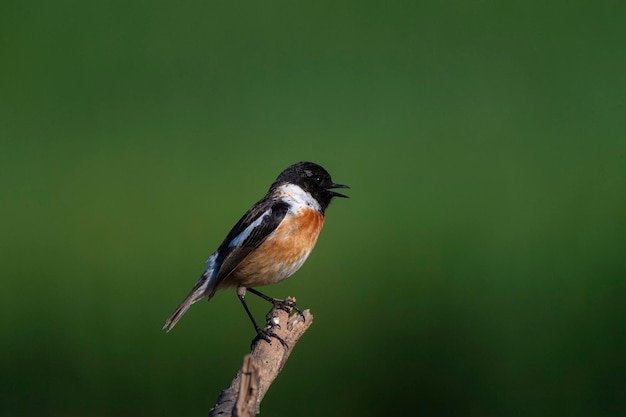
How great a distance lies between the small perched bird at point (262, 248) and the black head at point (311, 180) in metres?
0.08

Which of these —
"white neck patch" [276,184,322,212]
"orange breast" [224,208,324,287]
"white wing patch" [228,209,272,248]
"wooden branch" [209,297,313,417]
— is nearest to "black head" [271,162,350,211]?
"white neck patch" [276,184,322,212]

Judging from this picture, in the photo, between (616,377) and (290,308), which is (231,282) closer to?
(290,308)

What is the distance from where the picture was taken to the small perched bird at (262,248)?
365cm

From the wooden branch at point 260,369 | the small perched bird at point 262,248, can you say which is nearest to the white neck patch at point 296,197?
the small perched bird at point 262,248

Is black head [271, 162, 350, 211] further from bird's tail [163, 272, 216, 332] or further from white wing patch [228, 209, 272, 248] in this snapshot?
bird's tail [163, 272, 216, 332]

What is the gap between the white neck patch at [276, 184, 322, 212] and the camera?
386 centimetres

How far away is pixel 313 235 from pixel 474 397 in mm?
1465

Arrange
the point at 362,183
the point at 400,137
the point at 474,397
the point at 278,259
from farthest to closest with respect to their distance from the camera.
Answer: the point at 400,137, the point at 362,183, the point at 474,397, the point at 278,259

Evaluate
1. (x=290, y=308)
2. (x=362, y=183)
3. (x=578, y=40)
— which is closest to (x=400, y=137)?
(x=362, y=183)

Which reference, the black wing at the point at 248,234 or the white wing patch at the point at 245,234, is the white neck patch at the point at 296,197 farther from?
the white wing patch at the point at 245,234

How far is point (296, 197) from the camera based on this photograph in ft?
12.8

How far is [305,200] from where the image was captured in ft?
Answer: 12.9

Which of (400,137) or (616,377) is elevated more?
(400,137)

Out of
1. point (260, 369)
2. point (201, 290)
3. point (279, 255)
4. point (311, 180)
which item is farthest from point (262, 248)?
point (260, 369)
